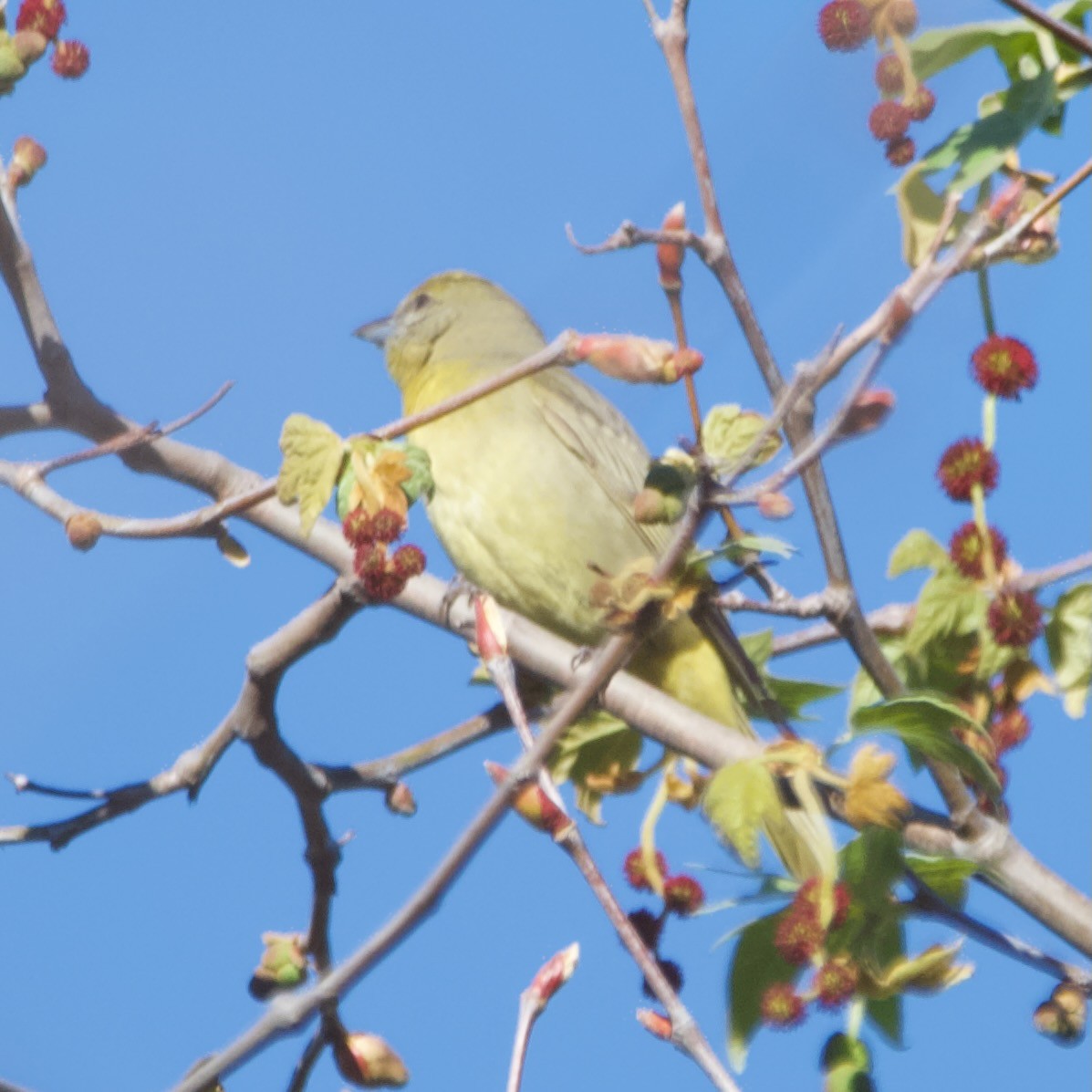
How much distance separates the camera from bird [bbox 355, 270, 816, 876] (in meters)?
4.10

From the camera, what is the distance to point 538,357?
A: 1.64 meters

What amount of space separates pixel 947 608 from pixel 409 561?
92 cm

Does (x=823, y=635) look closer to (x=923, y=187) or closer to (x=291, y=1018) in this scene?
(x=923, y=187)

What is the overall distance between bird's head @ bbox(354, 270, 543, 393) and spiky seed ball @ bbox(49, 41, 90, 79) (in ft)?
7.14

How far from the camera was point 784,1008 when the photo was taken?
2031mm

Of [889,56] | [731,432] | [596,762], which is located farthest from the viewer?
[596,762]

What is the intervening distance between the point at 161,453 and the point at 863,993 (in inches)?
70.2

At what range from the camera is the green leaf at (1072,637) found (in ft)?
7.97

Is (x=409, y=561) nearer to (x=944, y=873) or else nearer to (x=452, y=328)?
(x=944, y=873)

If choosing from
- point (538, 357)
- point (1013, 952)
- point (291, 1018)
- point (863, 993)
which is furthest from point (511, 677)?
point (1013, 952)

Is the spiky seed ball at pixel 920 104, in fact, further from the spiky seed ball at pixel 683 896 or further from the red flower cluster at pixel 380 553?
the spiky seed ball at pixel 683 896

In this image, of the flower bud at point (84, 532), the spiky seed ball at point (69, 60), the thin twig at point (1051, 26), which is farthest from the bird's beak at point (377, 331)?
the thin twig at point (1051, 26)

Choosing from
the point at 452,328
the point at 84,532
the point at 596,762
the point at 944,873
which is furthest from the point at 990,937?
the point at 452,328

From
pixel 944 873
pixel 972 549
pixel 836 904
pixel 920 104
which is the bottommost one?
pixel 944 873
